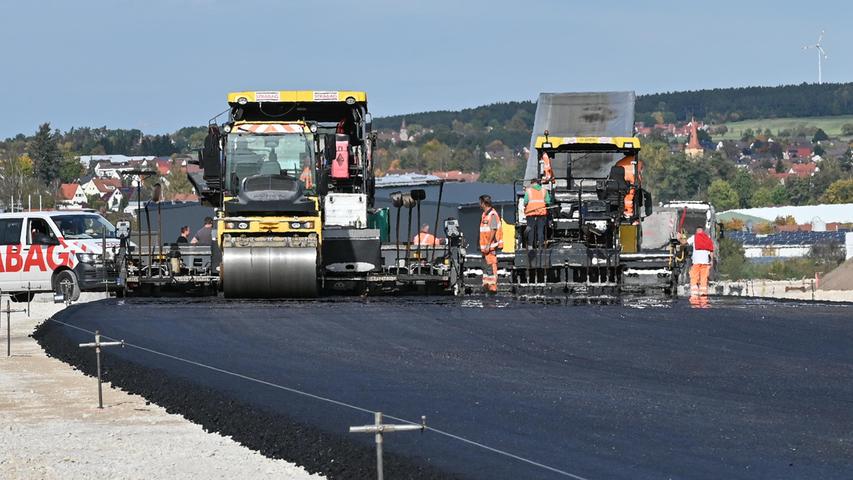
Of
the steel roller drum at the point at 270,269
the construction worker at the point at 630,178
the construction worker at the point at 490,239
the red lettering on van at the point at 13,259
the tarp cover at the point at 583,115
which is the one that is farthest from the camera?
the tarp cover at the point at 583,115

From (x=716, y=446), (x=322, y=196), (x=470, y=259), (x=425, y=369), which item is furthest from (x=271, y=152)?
(x=716, y=446)

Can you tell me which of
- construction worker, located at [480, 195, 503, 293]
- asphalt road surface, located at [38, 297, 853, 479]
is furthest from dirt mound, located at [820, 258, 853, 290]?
asphalt road surface, located at [38, 297, 853, 479]

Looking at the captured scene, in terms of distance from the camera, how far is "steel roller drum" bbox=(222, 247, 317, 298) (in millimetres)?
25922

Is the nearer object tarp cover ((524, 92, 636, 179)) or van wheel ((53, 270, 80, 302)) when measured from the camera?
van wheel ((53, 270, 80, 302))

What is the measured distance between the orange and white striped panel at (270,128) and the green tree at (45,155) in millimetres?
152617

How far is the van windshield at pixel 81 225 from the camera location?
3612 cm

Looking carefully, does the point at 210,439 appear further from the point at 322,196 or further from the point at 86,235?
the point at 86,235

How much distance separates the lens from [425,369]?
1745 cm

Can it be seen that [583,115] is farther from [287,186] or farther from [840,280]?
[840,280]

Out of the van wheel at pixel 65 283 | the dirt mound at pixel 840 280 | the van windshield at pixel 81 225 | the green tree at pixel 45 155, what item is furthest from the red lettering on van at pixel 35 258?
the green tree at pixel 45 155

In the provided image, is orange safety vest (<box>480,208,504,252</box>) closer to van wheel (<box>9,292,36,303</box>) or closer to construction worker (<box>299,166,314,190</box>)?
construction worker (<box>299,166,314,190</box>)

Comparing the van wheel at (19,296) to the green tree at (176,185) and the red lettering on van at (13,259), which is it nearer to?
the red lettering on van at (13,259)

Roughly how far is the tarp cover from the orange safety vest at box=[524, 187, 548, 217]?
13.9 ft

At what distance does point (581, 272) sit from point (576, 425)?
1612cm
